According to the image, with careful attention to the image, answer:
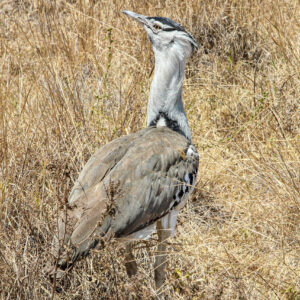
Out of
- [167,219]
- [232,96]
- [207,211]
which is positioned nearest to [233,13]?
[232,96]

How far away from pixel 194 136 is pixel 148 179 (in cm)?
129

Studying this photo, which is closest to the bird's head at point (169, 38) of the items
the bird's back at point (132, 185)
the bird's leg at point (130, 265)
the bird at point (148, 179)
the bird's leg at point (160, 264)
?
the bird at point (148, 179)

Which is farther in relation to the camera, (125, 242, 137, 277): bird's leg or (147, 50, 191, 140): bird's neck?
(147, 50, 191, 140): bird's neck

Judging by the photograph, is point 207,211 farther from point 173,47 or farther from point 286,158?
point 173,47

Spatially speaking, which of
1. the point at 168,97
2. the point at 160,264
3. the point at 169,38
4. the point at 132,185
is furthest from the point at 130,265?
the point at 169,38

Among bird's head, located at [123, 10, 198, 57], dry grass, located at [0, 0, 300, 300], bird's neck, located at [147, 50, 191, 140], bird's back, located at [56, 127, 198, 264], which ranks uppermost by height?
bird's head, located at [123, 10, 198, 57]

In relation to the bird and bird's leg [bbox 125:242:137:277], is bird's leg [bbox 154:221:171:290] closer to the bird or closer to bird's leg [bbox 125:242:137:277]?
the bird

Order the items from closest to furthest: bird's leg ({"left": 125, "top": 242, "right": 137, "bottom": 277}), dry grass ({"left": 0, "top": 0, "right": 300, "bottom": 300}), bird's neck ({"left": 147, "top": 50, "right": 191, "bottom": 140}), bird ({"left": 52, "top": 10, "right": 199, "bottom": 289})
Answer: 1. bird ({"left": 52, "top": 10, "right": 199, "bottom": 289})
2. dry grass ({"left": 0, "top": 0, "right": 300, "bottom": 300})
3. bird's leg ({"left": 125, "top": 242, "right": 137, "bottom": 277})
4. bird's neck ({"left": 147, "top": 50, "right": 191, "bottom": 140})

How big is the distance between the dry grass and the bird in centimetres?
10

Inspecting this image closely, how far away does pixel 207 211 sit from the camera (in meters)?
3.43

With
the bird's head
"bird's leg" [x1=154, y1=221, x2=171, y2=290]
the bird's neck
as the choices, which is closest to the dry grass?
"bird's leg" [x1=154, y1=221, x2=171, y2=290]

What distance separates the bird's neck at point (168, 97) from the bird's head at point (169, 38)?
0.05 meters

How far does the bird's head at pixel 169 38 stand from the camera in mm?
3189

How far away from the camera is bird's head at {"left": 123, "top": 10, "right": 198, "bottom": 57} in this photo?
3189mm
